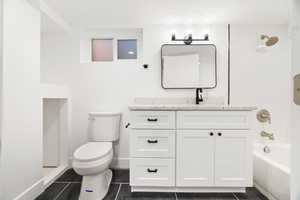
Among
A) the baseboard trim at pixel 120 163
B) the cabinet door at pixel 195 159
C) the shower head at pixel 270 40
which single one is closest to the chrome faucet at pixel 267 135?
the cabinet door at pixel 195 159

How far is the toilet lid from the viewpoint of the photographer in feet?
5.14

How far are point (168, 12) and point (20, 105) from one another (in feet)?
5.95

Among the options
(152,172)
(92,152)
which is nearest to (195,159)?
(152,172)

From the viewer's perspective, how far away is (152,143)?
171 cm

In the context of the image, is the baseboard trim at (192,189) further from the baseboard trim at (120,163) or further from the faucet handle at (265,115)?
the faucet handle at (265,115)

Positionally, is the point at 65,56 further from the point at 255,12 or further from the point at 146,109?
the point at 255,12

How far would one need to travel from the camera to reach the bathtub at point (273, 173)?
151cm

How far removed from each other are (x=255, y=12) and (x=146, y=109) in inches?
68.1

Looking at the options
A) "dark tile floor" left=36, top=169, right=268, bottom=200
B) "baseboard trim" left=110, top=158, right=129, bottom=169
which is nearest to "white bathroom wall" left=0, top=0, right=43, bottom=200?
"dark tile floor" left=36, top=169, right=268, bottom=200

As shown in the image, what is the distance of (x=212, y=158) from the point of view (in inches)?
66.1

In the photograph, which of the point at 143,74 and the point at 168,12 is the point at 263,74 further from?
the point at 143,74

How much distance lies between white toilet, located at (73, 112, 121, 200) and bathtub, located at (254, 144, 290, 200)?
5.30 ft

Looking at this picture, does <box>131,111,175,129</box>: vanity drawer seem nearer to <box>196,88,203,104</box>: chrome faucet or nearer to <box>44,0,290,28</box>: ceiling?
<box>196,88,203,104</box>: chrome faucet

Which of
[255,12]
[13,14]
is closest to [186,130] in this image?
[255,12]
